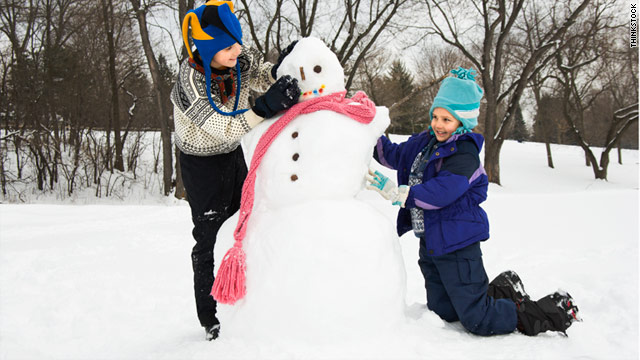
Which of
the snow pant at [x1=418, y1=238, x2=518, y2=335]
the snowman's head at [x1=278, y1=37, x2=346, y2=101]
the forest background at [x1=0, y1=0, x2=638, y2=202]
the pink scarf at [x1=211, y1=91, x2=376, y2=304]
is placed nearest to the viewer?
the pink scarf at [x1=211, y1=91, x2=376, y2=304]

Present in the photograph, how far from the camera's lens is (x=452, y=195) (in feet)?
6.75

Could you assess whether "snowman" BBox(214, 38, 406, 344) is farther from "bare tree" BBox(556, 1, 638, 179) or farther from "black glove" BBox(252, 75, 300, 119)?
"bare tree" BBox(556, 1, 638, 179)

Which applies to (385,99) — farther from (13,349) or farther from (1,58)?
(13,349)

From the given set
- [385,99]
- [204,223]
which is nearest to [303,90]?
[204,223]

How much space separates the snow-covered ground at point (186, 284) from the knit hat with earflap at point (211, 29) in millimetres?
1298

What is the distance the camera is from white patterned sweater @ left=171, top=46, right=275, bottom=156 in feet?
6.34

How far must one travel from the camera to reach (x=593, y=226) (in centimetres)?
436

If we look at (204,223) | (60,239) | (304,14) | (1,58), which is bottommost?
(60,239)

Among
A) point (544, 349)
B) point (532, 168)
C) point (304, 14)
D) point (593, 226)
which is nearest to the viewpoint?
point (544, 349)

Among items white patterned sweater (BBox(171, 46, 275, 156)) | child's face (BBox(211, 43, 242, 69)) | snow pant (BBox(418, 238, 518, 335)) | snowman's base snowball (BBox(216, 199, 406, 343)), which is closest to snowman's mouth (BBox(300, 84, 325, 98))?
white patterned sweater (BBox(171, 46, 275, 156))

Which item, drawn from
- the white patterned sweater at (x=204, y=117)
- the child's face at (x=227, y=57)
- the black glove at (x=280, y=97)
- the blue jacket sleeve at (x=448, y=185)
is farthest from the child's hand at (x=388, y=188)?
the child's face at (x=227, y=57)

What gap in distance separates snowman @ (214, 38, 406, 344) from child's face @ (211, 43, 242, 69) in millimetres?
255

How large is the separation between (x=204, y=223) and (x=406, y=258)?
2.42 m

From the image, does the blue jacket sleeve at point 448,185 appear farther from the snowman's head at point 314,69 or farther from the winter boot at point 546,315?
the winter boot at point 546,315
